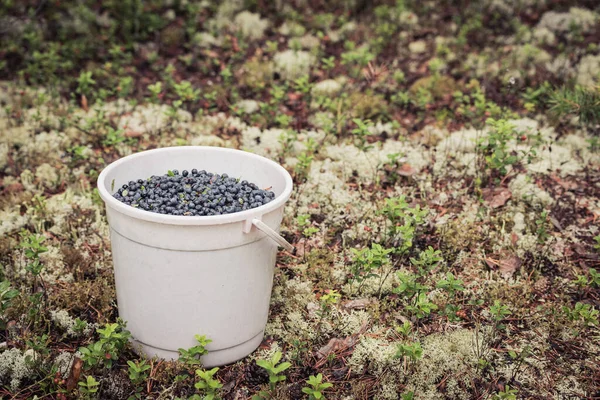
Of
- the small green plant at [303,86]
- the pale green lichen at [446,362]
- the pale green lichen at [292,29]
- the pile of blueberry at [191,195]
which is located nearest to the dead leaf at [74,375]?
the pile of blueberry at [191,195]

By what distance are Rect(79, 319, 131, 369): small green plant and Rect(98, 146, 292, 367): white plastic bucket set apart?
11cm

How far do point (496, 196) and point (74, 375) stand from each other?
3.12m

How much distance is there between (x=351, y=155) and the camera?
473 cm

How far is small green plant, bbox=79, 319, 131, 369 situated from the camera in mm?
2621

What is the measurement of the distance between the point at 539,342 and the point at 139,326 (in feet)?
7.08

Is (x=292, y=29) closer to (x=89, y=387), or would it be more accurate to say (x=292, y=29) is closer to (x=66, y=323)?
(x=66, y=323)

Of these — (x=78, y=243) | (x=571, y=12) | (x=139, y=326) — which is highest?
(x=571, y=12)

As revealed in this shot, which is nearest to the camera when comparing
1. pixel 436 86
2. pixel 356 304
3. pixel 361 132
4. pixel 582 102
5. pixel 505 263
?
pixel 356 304

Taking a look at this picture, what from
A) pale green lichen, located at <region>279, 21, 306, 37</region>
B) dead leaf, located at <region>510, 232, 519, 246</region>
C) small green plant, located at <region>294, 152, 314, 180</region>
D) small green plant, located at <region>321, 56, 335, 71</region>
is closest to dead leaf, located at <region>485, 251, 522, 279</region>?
dead leaf, located at <region>510, 232, 519, 246</region>

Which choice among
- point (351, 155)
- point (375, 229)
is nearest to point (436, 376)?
point (375, 229)

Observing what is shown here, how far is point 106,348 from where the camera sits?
2.68 m

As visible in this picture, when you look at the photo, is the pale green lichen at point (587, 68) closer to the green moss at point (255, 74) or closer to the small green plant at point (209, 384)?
the green moss at point (255, 74)

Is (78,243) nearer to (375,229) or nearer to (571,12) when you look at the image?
(375,229)

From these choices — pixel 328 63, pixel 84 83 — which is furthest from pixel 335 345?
pixel 84 83
